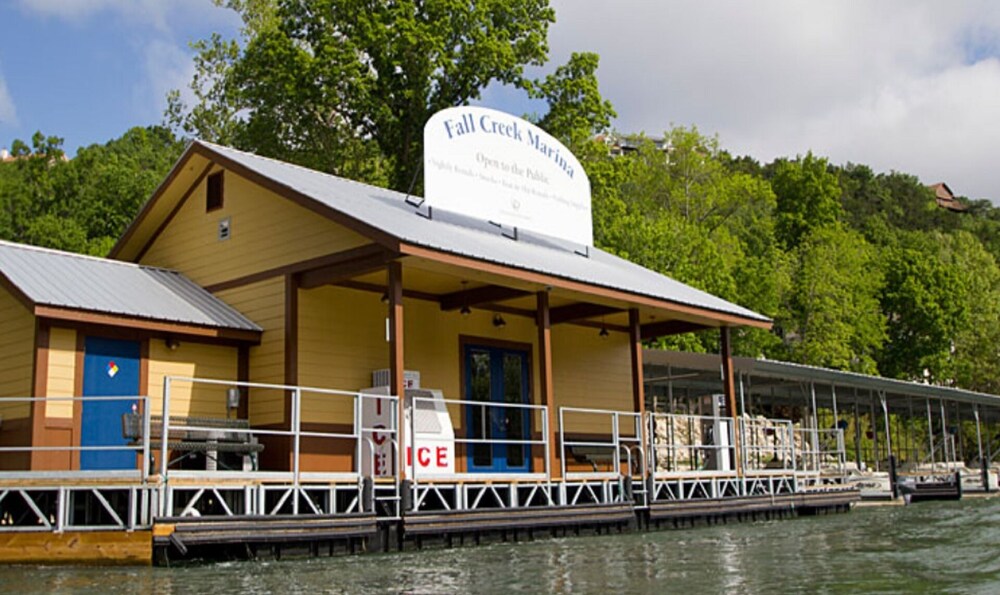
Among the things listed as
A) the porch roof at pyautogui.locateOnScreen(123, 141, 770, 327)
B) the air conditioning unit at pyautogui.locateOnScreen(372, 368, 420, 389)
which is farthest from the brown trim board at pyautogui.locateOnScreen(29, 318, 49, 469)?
the air conditioning unit at pyautogui.locateOnScreen(372, 368, 420, 389)

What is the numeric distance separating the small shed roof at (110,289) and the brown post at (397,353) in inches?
124

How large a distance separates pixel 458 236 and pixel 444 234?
1.34ft

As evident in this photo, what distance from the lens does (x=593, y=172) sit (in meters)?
34.9

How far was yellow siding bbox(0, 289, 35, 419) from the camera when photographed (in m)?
14.4

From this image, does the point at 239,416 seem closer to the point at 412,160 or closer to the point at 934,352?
the point at 412,160

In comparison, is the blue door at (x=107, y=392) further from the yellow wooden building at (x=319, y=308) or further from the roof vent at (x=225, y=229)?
the roof vent at (x=225, y=229)

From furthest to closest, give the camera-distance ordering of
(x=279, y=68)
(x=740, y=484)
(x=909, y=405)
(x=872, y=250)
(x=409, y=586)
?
(x=872, y=250) → (x=909, y=405) → (x=279, y=68) → (x=740, y=484) → (x=409, y=586)

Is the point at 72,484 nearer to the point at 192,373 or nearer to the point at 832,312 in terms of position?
the point at 192,373

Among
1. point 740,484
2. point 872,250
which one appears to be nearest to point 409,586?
point 740,484

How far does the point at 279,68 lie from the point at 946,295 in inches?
1358

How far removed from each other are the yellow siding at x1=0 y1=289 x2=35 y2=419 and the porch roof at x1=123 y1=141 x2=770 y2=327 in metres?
3.49

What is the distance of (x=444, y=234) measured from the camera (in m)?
15.3

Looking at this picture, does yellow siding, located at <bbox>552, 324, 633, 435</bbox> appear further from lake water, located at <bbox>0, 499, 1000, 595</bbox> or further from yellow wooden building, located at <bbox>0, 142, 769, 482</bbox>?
lake water, located at <bbox>0, 499, 1000, 595</bbox>

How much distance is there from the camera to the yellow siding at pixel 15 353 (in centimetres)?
1441
